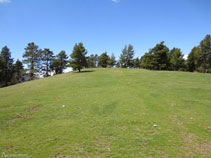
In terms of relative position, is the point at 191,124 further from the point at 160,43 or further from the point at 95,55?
the point at 95,55

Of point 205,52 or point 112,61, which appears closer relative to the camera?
point 205,52

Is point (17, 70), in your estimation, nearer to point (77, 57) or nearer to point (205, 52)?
point (77, 57)

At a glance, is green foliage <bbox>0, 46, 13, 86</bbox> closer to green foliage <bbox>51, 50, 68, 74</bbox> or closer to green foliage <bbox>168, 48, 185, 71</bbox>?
green foliage <bbox>51, 50, 68, 74</bbox>

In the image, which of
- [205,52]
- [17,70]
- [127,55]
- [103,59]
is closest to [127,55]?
[127,55]

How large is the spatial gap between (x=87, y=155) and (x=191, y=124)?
22.0 feet

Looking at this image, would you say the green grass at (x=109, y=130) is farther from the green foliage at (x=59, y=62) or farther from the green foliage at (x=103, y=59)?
the green foliage at (x=103, y=59)

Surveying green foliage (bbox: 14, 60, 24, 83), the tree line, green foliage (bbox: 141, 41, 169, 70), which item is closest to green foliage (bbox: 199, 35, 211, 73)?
the tree line

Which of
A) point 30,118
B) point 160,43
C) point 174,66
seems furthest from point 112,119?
point 174,66

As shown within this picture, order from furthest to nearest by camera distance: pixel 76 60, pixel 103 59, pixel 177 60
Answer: pixel 103 59, pixel 177 60, pixel 76 60

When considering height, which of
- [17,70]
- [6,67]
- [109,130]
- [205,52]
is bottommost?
[109,130]

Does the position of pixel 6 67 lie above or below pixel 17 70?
above

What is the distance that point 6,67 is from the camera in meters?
44.6

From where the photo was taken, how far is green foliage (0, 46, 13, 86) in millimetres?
43819

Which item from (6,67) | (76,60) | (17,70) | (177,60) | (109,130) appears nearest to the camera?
(109,130)
